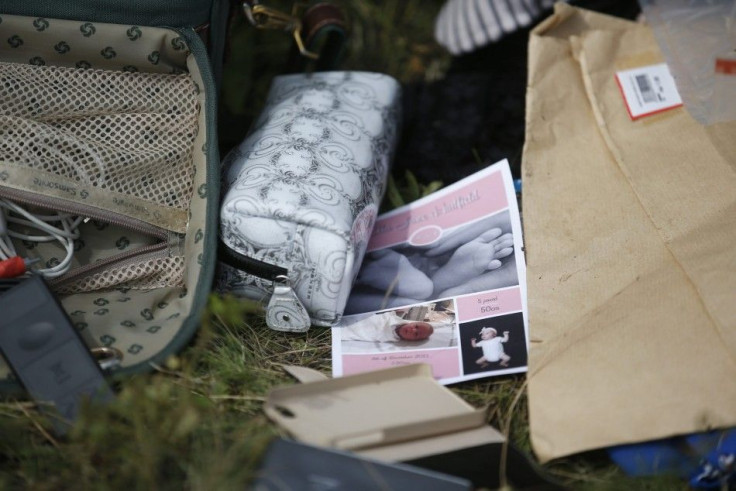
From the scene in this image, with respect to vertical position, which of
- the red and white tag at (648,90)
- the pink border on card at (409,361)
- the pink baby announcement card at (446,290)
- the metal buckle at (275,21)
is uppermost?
the metal buckle at (275,21)

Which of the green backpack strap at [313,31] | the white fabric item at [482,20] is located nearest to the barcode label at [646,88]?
the white fabric item at [482,20]

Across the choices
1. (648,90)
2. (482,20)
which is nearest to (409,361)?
(648,90)

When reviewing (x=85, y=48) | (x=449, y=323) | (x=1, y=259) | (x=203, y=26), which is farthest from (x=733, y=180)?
(x=1, y=259)

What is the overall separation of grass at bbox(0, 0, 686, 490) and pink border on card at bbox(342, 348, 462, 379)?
0.11 feet

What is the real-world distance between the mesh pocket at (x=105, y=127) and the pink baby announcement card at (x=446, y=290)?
353 mm

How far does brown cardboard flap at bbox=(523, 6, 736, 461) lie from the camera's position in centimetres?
93

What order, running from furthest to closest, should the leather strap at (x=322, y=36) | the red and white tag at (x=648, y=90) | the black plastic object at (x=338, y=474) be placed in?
1. the leather strap at (x=322, y=36)
2. the red and white tag at (x=648, y=90)
3. the black plastic object at (x=338, y=474)

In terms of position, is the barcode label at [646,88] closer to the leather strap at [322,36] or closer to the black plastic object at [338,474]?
the leather strap at [322,36]

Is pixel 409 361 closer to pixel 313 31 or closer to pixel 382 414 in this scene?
pixel 382 414

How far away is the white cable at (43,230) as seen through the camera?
3.51 ft

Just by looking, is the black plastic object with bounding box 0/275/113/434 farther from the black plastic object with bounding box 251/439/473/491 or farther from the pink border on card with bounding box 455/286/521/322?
the pink border on card with bounding box 455/286/521/322

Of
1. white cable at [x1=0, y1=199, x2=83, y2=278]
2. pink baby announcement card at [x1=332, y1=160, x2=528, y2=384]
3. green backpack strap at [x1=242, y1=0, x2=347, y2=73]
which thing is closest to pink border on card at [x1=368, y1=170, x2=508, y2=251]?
pink baby announcement card at [x1=332, y1=160, x2=528, y2=384]

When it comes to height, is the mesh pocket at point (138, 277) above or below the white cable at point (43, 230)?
below

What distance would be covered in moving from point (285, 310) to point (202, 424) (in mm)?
232
